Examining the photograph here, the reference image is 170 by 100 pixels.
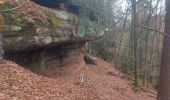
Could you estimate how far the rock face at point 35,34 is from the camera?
12.7m

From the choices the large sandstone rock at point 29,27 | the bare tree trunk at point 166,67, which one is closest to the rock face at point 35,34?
the large sandstone rock at point 29,27

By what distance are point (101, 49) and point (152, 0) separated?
1112 centimetres

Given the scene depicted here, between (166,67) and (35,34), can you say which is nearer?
(166,67)

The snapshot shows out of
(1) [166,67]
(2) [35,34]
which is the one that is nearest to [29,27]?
(2) [35,34]

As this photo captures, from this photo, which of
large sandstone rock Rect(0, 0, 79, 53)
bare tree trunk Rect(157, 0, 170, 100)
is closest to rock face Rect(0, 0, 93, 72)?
large sandstone rock Rect(0, 0, 79, 53)

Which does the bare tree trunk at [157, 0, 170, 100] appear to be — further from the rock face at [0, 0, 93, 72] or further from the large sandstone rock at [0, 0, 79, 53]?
the large sandstone rock at [0, 0, 79, 53]

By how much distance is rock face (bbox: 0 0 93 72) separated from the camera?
12.7 metres

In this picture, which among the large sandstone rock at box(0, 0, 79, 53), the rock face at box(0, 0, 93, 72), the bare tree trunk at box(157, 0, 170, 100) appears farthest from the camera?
the rock face at box(0, 0, 93, 72)

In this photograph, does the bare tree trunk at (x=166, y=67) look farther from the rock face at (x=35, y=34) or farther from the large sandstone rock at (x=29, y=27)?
the large sandstone rock at (x=29, y=27)

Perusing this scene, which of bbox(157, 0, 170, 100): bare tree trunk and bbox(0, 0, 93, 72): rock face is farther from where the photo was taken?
bbox(0, 0, 93, 72): rock face

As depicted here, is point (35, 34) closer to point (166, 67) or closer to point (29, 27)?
point (29, 27)

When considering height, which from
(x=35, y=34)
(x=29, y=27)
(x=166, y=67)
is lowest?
(x=166, y=67)

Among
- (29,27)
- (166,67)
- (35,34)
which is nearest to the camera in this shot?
(166,67)

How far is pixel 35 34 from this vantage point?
13.8 metres
